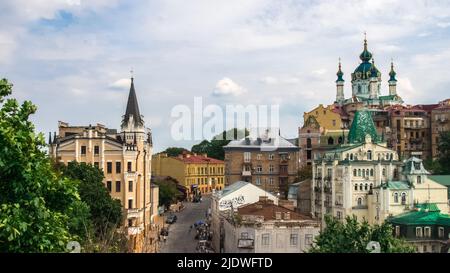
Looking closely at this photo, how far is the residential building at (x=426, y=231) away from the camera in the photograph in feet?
102

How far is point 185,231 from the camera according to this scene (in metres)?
39.9

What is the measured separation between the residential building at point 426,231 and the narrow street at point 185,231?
10854 mm

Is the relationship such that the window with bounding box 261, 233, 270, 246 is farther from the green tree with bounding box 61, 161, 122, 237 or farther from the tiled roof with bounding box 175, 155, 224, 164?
the tiled roof with bounding box 175, 155, 224, 164

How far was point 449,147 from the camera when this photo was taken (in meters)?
56.1

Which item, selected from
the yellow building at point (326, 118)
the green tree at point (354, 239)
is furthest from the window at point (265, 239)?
the yellow building at point (326, 118)

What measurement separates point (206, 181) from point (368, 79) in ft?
79.9

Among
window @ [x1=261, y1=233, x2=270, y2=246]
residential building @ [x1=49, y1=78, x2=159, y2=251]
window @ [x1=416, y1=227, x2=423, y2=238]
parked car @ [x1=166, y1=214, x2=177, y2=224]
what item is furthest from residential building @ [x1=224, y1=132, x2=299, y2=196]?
window @ [x1=261, y1=233, x2=270, y2=246]

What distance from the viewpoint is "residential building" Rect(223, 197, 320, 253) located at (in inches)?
1016

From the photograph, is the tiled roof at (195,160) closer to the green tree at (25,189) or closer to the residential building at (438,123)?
the residential building at (438,123)

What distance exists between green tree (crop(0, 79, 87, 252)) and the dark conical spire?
27167mm

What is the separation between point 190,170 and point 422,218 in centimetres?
3702

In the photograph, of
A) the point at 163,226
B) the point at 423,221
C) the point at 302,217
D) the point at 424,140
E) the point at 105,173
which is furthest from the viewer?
the point at 424,140
